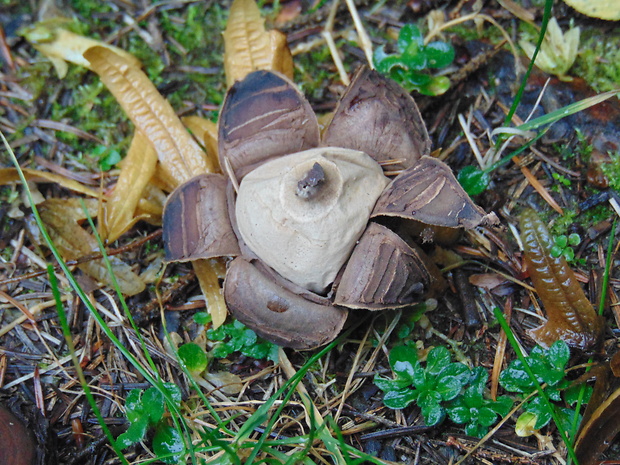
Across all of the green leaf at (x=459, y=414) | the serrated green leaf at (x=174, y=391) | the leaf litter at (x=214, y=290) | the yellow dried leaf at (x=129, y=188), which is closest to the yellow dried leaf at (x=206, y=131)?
the leaf litter at (x=214, y=290)

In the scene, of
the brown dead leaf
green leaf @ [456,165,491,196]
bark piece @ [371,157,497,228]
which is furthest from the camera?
the brown dead leaf

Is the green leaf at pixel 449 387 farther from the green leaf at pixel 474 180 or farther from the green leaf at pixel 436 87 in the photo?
the green leaf at pixel 436 87

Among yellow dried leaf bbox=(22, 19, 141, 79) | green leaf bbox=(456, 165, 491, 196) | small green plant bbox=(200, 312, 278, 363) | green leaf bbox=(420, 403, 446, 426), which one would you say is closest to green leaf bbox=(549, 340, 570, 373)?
green leaf bbox=(420, 403, 446, 426)

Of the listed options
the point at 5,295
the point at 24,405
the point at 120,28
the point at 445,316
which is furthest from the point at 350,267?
the point at 120,28

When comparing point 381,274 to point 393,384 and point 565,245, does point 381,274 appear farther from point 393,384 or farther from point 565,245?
point 565,245

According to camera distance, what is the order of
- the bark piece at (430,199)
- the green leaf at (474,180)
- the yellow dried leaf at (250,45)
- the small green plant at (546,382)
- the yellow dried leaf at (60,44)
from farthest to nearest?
1. the yellow dried leaf at (60,44)
2. the yellow dried leaf at (250,45)
3. the green leaf at (474,180)
4. the small green plant at (546,382)
5. the bark piece at (430,199)

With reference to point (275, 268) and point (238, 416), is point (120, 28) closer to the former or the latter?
point (275, 268)

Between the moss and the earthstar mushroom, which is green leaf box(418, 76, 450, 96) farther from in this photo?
the moss
